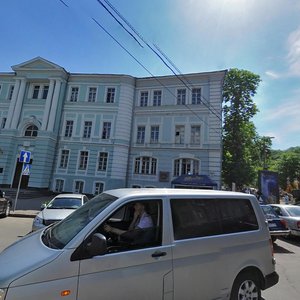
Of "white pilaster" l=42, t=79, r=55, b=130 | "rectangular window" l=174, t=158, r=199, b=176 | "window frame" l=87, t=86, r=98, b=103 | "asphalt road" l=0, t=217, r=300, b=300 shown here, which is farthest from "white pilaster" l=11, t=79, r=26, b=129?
"asphalt road" l=0, t=217, r=300, b=300

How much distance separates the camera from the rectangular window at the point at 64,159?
88.9 feet

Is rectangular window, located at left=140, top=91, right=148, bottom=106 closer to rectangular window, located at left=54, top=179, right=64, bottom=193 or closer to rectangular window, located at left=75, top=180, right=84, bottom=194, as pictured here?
rectangular window, located at left=75, top=180, right=84, bottom=194

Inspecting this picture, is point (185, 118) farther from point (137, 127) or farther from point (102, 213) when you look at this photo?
point (102, 213)

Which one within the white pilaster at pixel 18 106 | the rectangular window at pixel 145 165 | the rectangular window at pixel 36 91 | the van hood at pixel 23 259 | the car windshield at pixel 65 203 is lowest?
the van hood at pixel 23 259

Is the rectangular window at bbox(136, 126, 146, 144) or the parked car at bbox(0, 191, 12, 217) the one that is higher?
the rectangular window at bbox(136, 126, 146, 144)

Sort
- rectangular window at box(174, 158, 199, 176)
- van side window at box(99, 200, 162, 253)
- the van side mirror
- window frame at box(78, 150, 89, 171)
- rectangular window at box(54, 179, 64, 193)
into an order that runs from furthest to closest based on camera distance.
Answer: window frame at box(78, 150, 89, 171) → rectangular window at box(54, 179, 64, 193) → rectangular window at box(174, 158, 199, 176) → van side window at box(99, 200, 162, 253) → the van side mirror

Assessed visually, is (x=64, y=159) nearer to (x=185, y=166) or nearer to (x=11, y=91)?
(x=11, y=91)

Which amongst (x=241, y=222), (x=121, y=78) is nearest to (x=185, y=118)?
(x=121, y=78)

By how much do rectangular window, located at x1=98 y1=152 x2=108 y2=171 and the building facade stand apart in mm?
83

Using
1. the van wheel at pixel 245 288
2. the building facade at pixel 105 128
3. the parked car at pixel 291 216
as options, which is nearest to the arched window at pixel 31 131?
the building facade at pixel 105 128

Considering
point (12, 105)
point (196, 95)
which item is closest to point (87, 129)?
point (12, 105)

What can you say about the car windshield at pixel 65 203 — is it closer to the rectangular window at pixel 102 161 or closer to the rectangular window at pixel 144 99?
the rectangular window at pixel 102 161

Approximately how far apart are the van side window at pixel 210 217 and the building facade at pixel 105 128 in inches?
784

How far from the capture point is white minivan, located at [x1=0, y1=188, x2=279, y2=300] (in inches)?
106
